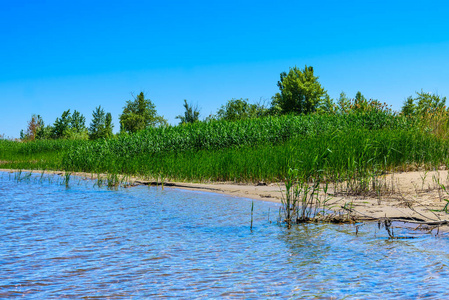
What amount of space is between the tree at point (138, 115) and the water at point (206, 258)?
47.7m

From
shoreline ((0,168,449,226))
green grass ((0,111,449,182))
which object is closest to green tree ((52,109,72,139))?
green grass ((0,111,449,182))

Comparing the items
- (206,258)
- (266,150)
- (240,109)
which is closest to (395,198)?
(206,258)

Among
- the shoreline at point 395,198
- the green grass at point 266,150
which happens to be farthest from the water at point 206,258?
the green grass at point 266,150

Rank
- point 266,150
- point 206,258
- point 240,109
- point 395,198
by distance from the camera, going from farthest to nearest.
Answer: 1. point 240,109
2. point 266,150
3. point 395,198
4. point 206,258

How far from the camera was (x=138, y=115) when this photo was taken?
56156 millimetres

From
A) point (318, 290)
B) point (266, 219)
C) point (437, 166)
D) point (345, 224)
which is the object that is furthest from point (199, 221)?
point (437, 166)

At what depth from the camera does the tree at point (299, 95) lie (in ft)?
178

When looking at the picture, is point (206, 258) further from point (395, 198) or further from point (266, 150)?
point (266, 150)

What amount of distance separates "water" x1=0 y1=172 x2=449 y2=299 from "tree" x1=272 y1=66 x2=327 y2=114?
47745mm

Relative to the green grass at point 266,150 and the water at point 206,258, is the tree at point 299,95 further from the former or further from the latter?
the water at point 206,258

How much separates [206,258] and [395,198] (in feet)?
17.2

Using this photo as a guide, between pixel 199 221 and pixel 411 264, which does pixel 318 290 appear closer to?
pixel 411 264

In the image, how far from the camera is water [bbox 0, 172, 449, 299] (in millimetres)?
3906

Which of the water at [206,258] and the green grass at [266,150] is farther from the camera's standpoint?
the green grass at [266,150]
